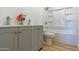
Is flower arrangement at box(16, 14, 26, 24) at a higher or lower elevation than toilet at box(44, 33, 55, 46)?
higher

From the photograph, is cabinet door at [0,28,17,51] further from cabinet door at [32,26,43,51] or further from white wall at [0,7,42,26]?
cabinet door at [32,26,43,51]

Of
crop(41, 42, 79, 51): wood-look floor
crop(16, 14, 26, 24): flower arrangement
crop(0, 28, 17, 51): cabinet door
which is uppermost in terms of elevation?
crop(16, 14, 26, 24): flower arrangement

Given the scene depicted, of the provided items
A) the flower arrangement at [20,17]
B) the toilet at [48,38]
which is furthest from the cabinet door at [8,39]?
the toilet at [48,38]

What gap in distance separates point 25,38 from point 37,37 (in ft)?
0.47

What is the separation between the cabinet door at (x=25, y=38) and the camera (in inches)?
50.8

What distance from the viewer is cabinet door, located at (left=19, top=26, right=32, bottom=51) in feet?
4.23

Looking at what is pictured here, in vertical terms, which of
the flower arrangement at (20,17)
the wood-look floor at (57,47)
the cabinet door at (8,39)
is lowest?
the wood-look floor at (57,47)

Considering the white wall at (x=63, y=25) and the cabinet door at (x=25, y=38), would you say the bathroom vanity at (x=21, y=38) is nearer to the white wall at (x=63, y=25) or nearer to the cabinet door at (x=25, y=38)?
the cabinet door at (x=25, y=38)

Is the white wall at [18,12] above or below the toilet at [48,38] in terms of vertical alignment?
above

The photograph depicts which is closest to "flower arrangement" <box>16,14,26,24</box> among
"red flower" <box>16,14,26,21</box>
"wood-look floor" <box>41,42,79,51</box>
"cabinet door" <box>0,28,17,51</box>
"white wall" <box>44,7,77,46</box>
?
"red flower" <box>16,14,26,21</box>
